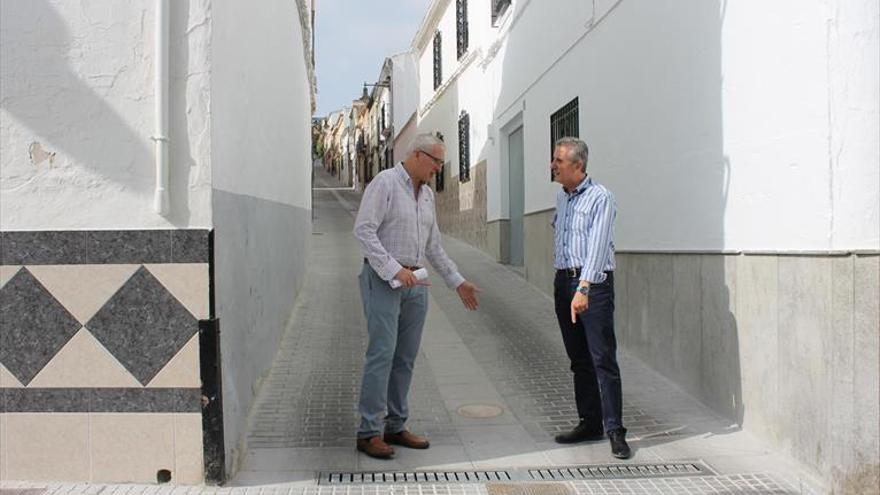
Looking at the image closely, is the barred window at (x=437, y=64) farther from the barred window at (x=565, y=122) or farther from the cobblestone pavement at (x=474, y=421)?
the cobblestone pavement at (x=474, y=421)

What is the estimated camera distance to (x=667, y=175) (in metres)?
6.05

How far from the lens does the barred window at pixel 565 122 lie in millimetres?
8756

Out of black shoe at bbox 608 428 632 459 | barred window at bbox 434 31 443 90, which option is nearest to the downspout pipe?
black shoe at bbox 608 428 632 459

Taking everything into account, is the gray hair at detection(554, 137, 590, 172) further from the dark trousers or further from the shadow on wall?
the shadow on wall

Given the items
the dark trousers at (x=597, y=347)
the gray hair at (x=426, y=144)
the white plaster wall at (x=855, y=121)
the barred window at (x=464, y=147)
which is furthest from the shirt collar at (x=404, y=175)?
the barred window at (x=464, y=147)

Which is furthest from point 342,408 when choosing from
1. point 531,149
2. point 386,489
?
point 531,149

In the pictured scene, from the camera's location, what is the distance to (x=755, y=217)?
4629 millimetres

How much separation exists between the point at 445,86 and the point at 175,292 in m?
15.4

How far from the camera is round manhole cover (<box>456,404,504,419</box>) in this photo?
204 inches

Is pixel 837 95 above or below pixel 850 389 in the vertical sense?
above

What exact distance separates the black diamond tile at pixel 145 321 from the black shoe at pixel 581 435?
2.26 meters

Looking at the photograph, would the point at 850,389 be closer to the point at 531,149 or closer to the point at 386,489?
the point at 386,489

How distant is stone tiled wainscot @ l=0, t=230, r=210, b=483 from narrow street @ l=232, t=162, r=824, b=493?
1.81 ft

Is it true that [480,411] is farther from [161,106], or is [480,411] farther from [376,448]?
[161,106]
